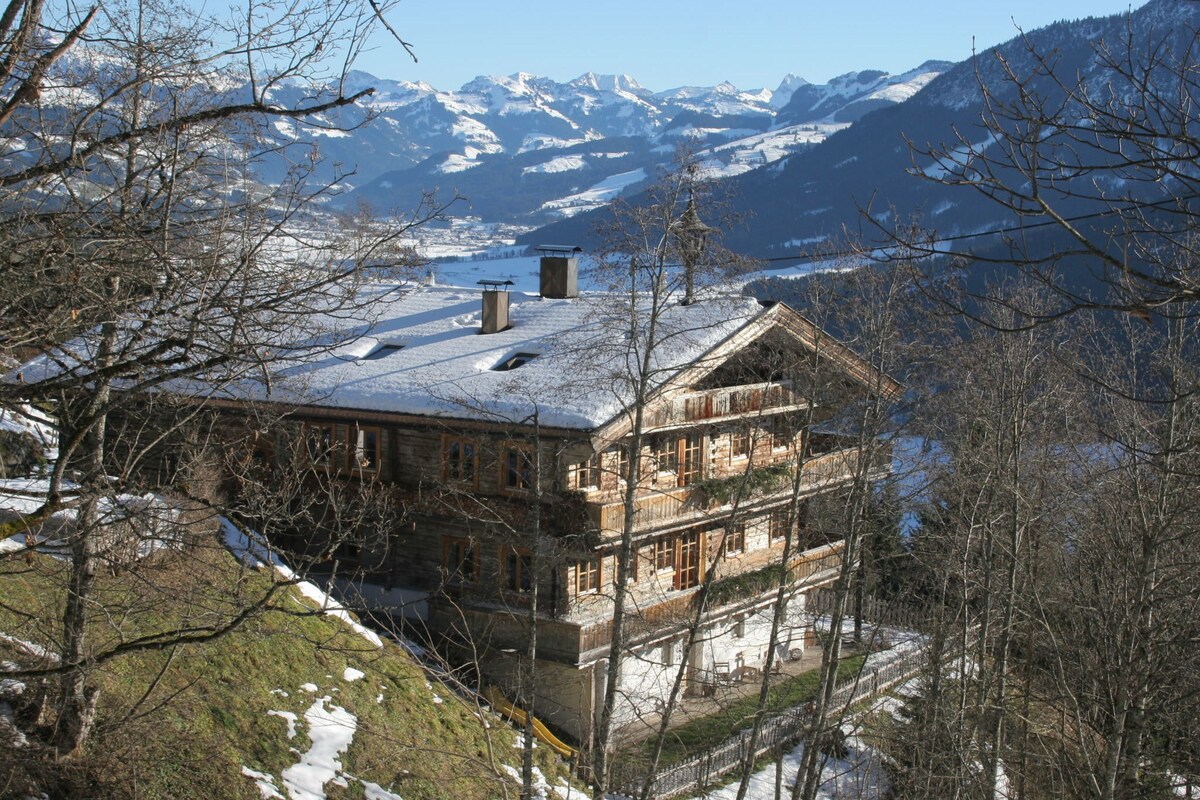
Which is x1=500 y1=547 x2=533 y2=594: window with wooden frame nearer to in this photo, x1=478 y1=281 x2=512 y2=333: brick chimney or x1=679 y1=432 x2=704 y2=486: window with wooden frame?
x1=679 y1=432 x2=704 y2=486: window with wooden frame

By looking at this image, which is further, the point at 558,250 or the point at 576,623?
the point at 558,250

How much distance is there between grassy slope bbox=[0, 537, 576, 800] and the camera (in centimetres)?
1190

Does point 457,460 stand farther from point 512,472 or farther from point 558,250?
point 558,250

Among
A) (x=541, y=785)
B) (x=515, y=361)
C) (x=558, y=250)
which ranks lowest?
(x=541, y=785)

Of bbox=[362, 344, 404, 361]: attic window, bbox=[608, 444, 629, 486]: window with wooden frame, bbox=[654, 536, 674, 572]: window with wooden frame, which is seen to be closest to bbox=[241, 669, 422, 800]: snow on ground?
bbox=[608, 444, 629, 486]: window with wooden frame

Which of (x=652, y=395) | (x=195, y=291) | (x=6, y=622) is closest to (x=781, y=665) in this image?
(x=652, y=395)

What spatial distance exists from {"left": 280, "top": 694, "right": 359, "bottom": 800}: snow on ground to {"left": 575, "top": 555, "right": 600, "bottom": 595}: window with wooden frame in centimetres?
703

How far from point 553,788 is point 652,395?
6552 mm

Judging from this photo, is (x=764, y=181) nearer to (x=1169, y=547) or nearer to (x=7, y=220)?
(x=1169, y=547)

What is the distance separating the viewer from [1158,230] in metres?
4.46

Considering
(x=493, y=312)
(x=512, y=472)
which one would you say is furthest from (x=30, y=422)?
(x=493, y=312)

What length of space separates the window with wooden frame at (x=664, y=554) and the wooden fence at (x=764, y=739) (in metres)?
3.84

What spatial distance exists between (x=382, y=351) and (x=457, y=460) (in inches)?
169

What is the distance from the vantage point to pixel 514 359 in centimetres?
2366
